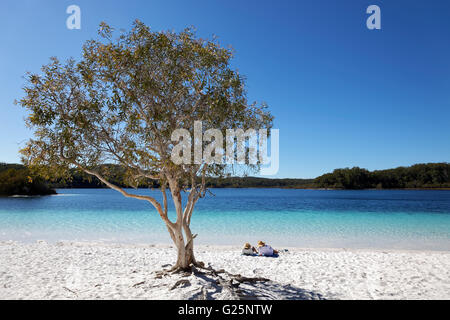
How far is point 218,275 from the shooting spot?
722 cm

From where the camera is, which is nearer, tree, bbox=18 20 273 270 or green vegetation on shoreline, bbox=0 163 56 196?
tree, bbox=18 20 273 270

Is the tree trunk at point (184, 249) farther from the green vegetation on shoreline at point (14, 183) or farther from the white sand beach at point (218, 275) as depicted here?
the green vegetation on shoreline at point (14, 183)

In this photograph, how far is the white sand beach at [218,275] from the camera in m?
6.34

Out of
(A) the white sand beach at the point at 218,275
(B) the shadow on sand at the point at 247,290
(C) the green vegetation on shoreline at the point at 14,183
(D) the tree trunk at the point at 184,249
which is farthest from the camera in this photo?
(C) the green vegetation on shoreline at the point at 14,183

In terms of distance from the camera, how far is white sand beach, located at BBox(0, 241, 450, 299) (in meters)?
6.34

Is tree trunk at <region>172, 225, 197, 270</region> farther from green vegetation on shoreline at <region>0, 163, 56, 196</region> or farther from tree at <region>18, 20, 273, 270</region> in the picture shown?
green vegetation on shoreline at <region>0, 163, 56, 196</region>

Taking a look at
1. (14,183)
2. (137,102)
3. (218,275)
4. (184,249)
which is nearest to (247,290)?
(218,275)

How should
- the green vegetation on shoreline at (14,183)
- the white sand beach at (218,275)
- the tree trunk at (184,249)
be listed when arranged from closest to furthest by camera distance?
the white sand beach at (218,275) → the tree trunk at (184,249) → the green vegetation on shoreline at (14,183)

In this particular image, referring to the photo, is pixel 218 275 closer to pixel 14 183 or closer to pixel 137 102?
pixel 137 102
